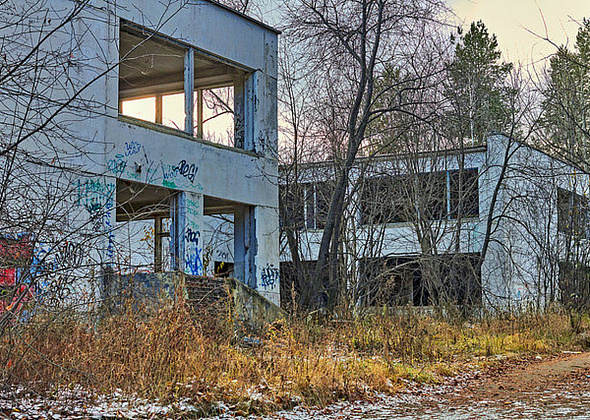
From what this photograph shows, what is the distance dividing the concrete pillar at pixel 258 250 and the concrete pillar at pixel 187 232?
195cm

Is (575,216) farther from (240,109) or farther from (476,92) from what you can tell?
(240,109)

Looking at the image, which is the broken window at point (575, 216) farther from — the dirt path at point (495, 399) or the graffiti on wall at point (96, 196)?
the graffiti on wall at point (96, 196)

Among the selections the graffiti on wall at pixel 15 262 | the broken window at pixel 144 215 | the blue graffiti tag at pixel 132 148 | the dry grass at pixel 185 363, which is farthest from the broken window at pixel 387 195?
the graffiti on wall at pixel 15 262

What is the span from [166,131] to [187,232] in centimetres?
210

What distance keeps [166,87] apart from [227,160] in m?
2.90

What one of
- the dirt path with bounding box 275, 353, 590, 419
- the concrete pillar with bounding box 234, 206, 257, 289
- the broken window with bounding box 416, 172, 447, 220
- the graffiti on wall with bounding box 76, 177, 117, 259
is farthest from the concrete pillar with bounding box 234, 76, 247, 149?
the broken window with bounding box 416, 172, 447, 220

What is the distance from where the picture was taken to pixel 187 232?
1491cm

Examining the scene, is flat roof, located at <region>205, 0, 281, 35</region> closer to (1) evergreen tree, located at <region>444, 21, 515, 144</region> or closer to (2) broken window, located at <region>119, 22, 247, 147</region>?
(2) broken window, located at <region>119, 22, 247, 147</region>

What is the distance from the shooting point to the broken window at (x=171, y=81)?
1527cm

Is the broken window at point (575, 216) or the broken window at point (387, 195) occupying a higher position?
the broken window at point (387, 195)

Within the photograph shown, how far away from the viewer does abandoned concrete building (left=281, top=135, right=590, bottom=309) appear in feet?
69.0

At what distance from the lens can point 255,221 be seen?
1683 cm

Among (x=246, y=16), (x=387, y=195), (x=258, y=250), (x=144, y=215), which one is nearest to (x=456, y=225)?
(x=387, y=195)

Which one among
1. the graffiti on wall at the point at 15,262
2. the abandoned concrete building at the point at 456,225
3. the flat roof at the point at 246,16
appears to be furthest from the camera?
the abandoned concrete building at the point at 456,225
